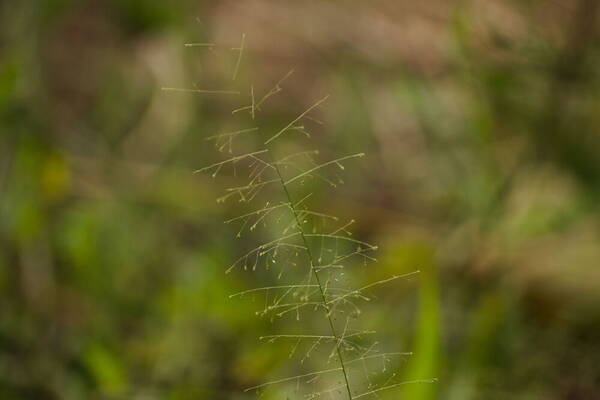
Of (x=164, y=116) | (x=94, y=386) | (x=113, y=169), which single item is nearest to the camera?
(x=94, y=386)

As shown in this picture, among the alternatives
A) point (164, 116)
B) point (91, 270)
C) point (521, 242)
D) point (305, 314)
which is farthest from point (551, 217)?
point (164, 116)

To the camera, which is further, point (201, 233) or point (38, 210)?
point (201, 233)

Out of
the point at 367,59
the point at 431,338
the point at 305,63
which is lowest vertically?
the point at 305,63

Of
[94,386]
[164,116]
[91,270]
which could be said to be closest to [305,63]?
[164,116]

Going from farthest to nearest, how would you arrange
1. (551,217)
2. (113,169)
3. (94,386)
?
(113,169) < (551,217) < (94,386)

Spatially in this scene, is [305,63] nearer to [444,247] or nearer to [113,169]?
[113,169]

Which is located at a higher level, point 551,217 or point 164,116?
point 551,217

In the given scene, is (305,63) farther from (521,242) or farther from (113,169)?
(521,242)
